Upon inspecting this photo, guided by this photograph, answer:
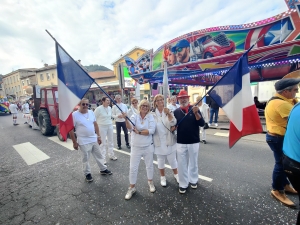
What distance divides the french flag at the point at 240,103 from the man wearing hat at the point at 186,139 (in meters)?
0.51

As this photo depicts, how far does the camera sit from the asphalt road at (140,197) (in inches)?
83.8

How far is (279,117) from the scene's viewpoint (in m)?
2.11

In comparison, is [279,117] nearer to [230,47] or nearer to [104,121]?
[104,121]

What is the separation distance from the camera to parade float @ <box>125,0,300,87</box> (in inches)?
182

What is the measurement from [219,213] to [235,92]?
1.84m

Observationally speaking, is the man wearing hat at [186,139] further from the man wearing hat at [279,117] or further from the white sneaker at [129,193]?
the man wearing hat at [279,117]

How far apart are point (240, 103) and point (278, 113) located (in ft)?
1.63

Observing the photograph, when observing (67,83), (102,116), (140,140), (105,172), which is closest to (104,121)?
(102,116)

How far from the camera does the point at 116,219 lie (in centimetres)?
213

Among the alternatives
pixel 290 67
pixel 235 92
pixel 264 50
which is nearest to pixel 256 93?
pixel 290 67

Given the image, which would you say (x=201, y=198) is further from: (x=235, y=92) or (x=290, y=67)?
(x=290, y=67)

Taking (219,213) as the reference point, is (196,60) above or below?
above

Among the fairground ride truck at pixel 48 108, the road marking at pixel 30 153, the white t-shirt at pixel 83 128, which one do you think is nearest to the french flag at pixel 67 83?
the white t-shirt at pixel 83 128

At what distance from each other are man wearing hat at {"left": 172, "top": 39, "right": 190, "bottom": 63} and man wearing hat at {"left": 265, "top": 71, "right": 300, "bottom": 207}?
5.30m
